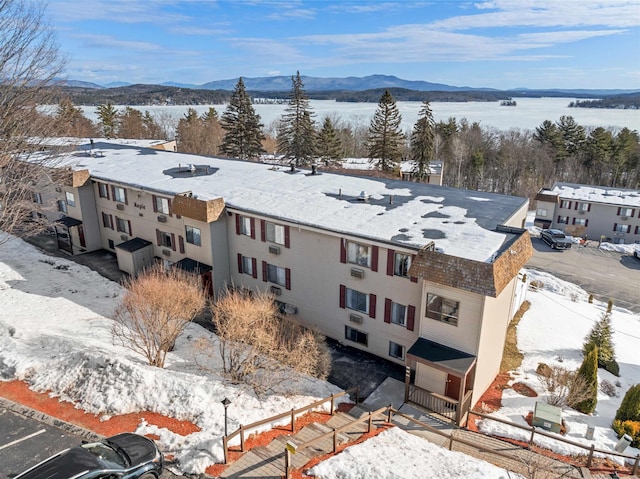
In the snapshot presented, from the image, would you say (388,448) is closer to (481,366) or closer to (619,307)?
(481,366)

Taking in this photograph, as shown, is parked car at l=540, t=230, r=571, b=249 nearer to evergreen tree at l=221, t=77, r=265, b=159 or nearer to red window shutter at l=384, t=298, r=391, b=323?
red window shutter at l=384, t=298, r=391, b=323

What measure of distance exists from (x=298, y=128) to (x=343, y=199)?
36438 mm

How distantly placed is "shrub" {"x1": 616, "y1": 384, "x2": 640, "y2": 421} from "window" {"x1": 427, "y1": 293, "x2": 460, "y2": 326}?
745 centimetres

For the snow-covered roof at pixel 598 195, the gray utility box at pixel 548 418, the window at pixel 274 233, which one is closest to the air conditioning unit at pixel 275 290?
the window at pixel 274 233

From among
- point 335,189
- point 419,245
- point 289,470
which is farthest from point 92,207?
point 289,470

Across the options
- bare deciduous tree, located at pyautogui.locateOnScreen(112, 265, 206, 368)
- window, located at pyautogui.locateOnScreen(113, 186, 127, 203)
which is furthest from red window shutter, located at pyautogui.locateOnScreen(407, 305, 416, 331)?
window, located at pyautogui.locateOnScreen(113, 186, 127, 203)

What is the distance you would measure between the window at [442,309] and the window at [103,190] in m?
24.3

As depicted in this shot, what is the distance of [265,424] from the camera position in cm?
1330

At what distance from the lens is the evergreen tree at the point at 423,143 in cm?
5200

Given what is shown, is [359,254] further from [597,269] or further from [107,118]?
[107,118]

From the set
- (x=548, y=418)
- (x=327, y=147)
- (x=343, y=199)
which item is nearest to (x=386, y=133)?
(x=327, y=147)

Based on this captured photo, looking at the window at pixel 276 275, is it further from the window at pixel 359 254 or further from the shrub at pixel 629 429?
the shrub at pixel 629 429

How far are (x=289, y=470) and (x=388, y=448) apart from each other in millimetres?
3457

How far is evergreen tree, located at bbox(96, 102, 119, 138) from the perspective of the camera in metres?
71.7
